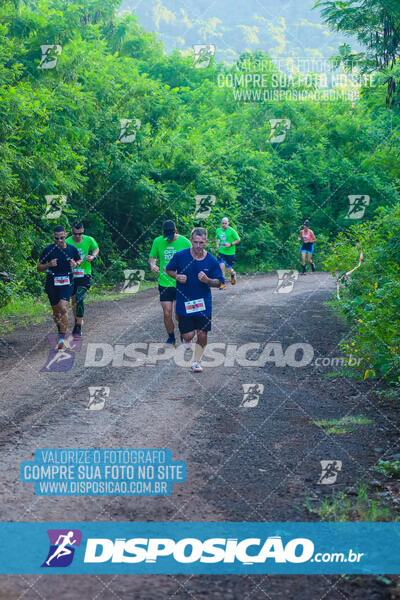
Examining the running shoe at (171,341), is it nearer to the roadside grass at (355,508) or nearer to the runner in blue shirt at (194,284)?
the runner in blue shirt at (194,284)

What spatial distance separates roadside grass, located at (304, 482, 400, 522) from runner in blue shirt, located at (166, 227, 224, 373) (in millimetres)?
4537

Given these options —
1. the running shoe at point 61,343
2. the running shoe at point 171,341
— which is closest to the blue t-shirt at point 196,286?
the running shoe at point 171,341

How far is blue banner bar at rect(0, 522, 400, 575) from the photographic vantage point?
14.3ft

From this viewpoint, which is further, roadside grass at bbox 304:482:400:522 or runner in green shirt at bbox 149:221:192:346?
runner in green shirt at bbox 149:221:192:346

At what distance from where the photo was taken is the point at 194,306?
9672 millimetres

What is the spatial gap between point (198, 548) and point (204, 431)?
2.58 metres

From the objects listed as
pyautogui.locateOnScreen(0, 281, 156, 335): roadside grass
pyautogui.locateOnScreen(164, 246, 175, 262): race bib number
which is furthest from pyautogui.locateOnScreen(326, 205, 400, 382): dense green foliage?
pyautogui.locateOnScreen(0, 281, 156, 335): roadside grass

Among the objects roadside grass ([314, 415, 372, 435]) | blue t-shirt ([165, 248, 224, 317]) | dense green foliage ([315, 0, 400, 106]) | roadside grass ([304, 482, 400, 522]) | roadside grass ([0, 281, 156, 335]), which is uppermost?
dense green foliage ([315, 0, 400, 106])

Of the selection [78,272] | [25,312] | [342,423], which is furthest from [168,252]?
[25,312]

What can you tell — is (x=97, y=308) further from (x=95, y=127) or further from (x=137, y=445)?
A: (x=137, y=445)

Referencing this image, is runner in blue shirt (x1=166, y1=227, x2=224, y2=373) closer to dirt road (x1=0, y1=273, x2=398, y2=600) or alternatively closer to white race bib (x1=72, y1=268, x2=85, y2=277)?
dirt road (x1=0, y1=273, x2=398, y2=600)

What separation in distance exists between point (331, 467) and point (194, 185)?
75.9 feet

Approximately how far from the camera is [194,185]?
2836 cm

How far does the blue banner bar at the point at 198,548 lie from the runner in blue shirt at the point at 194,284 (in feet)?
16.5
